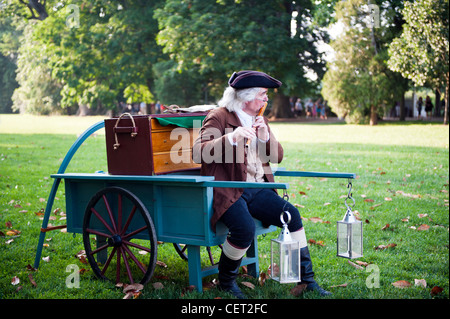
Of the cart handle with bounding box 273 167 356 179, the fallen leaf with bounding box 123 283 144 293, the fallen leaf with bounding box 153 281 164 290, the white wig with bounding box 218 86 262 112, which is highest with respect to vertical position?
the white wig with bounding box 218 86 262 112

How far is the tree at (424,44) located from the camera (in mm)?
21031

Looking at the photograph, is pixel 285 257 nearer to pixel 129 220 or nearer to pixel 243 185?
pixel 243 185

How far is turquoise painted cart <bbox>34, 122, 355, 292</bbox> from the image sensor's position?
373 centimetres

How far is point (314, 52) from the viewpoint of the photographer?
3259cm

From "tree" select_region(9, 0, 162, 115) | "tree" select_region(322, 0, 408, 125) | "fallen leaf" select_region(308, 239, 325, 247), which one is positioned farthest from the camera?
"tree" select_region(9, 0, 162, 115)

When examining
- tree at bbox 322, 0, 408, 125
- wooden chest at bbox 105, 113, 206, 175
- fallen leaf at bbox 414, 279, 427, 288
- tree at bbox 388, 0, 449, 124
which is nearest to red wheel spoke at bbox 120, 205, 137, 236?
wooden chest at bbox 105, 113, 206, 175

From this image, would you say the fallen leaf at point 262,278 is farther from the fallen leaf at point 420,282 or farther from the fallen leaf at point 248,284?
the fallen leaf at point 420,282

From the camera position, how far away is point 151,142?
3.89 meters

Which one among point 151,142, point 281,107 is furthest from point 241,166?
point 281,107

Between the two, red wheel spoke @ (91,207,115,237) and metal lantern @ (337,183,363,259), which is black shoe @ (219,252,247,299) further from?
red wheel spoke @ (91,207,115,237)

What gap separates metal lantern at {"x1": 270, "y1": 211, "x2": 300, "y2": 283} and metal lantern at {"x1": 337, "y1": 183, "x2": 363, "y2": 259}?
1.36 feet

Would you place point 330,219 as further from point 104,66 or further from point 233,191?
point 104,66

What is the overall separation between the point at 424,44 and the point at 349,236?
20252 mm
